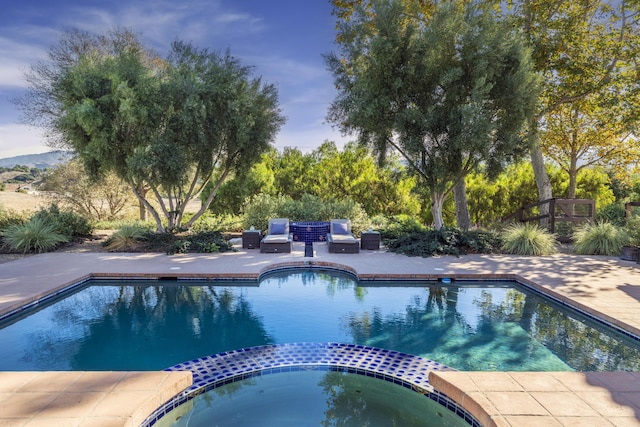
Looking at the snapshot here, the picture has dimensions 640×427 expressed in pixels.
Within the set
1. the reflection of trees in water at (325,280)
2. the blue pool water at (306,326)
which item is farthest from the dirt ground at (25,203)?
the reflection of trees in water at (325,280)

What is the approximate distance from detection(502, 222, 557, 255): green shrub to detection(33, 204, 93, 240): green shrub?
40.7 ft

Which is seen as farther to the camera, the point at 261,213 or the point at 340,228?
the point at 261,213

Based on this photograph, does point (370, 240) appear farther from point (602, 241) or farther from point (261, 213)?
point (602, 241)

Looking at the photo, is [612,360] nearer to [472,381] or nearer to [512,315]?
[512,315]

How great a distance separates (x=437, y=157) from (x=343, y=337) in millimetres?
6950

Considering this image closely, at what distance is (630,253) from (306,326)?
27.8ft

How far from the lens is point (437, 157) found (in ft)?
34.3

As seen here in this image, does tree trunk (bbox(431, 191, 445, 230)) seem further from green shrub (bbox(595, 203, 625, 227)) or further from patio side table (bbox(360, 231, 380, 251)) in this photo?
green shrub (bbox(595, 203, 625, 227))

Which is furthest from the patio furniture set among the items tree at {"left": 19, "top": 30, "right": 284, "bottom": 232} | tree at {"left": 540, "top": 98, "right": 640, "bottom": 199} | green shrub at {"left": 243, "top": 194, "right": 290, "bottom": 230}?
tree at {"left": 540, "top": 98, "right": 640, "bottom": 199}

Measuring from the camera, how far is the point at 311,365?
164 inches

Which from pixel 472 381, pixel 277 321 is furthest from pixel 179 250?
pixel 472 381

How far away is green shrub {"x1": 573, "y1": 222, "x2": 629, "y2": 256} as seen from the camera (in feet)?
32.7

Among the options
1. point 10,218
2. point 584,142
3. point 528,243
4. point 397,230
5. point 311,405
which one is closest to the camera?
point 311,405

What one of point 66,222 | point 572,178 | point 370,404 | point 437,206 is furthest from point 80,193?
point 572,178
